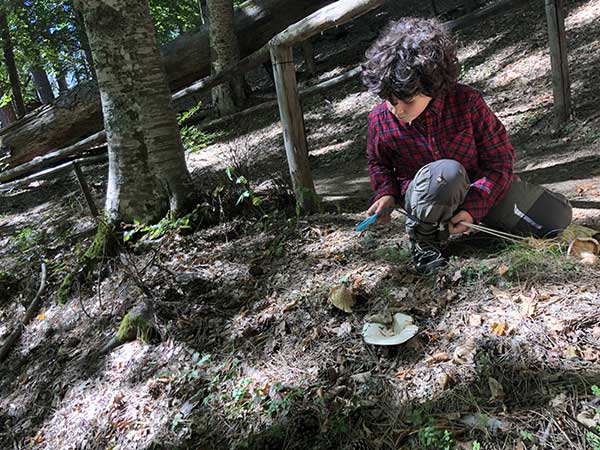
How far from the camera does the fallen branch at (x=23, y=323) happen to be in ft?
11.6

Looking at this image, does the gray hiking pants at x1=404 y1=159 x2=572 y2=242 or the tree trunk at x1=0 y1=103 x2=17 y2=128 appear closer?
the gray hiking pants at x1=404 y1=159 x2=572 y2=242

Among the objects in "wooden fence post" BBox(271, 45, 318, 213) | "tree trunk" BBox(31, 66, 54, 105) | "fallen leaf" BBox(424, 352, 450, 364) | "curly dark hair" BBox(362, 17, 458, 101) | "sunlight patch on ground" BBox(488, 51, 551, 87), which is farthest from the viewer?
"tree trunk" BBox(31, 66, 54, 105)

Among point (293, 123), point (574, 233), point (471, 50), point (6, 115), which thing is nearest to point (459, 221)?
point (574, 233)

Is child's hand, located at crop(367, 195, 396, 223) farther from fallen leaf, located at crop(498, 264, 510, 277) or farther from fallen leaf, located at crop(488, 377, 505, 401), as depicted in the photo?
fallen leaf, located at crop(488, 377, 505, 401)

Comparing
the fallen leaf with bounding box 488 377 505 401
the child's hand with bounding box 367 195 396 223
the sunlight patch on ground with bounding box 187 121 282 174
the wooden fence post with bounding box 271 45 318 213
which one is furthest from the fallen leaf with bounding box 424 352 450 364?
the sunlight patch on ground with bounding box 187 121 282 174

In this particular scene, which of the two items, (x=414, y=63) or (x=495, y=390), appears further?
(x=414, y=63)

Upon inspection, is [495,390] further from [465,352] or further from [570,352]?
[570,352]

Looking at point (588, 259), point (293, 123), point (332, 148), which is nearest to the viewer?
point (588, 259)

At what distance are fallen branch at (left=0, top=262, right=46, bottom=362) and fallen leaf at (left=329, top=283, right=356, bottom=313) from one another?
2.90m

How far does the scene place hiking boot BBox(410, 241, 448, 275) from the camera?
2.33 meters

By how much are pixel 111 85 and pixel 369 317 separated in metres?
3.25

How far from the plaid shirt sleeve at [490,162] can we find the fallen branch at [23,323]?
3638 millimetres

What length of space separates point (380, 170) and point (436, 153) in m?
0.36

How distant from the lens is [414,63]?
1.91 meters
